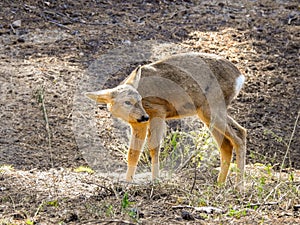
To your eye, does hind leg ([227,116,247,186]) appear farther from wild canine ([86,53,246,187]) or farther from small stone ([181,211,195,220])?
small stone ([181,211,195,220])

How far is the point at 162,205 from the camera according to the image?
5742mm

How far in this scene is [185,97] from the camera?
759 centimetres

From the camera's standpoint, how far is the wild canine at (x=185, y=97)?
7.45 metres

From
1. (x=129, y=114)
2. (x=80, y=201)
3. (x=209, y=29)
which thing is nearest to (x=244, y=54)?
(x=209, y=29)

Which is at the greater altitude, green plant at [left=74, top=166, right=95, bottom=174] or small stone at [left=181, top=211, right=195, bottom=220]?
small stone at [left=181, top=211, right=195, bottom=220]

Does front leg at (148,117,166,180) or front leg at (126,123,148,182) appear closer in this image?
front leg at (126,123,148,182)

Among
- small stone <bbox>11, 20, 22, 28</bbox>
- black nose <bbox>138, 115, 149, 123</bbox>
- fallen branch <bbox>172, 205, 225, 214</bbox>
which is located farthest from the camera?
small stone <bbox>11, 20, 22, 28</bbox>

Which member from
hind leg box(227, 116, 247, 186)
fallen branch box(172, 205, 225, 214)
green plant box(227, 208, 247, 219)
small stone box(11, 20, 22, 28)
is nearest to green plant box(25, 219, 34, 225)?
fallen branch box(172, 205, 225, 214)

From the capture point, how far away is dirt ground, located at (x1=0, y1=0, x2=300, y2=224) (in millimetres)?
5816

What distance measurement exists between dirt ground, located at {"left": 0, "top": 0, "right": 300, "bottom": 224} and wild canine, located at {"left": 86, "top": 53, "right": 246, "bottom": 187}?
0.45 metres

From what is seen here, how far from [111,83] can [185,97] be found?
2808mm

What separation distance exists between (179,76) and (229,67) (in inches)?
23.7

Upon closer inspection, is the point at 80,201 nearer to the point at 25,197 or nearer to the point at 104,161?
the point at 25,197

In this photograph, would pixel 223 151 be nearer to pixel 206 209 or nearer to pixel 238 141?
pixel 238 141
